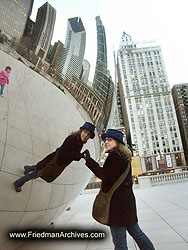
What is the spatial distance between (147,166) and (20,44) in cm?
5857

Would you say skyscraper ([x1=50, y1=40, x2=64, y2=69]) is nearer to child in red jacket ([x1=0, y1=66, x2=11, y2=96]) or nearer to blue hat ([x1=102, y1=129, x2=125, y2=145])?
child in red jacket ([x1=0, y1=66, x2=11, y2=96])

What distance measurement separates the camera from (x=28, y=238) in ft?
5.07

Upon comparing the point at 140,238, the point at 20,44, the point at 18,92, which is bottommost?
the point at 140,238

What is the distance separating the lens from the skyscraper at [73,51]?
1.34m

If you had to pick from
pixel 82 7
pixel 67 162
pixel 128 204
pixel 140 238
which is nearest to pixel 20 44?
pixel 82 7

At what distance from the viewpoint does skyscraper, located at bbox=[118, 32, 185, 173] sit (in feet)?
185

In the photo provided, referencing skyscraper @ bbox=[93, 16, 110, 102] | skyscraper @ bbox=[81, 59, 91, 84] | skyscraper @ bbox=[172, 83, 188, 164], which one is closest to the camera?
skyscraper @ bbox=[81, 59, 91, 84]

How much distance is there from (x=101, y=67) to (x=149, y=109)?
6315 cm

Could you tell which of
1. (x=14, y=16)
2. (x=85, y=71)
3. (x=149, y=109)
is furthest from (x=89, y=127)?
(x=149, y=109)

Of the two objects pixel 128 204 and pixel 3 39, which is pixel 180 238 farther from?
pixel 3 39

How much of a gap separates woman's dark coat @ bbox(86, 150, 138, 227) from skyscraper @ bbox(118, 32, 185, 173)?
5555cm

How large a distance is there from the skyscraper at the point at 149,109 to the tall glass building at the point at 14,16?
56.5 metres

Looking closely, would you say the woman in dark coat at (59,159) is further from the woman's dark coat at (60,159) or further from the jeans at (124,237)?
the jeans at (124,237)

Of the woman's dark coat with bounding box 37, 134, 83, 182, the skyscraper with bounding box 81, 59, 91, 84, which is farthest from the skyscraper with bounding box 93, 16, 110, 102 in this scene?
the woman's dark coat with bounding box 37, 134, 83, 182
